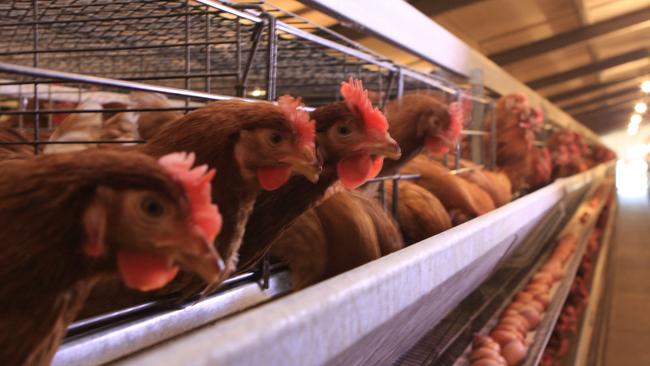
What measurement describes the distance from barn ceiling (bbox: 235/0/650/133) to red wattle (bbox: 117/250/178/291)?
2.58 feet

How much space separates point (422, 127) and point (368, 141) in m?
0.57

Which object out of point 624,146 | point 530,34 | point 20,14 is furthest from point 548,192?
point 624,146

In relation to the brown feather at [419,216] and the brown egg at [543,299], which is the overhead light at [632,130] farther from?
the brown feather at [419,216]

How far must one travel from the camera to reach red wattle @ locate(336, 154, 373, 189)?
0.90 m

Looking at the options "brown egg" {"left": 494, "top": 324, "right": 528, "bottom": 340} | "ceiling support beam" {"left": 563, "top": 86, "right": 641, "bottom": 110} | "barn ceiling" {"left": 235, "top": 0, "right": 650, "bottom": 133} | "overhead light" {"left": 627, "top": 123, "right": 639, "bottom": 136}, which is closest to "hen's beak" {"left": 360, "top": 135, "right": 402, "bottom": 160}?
"barn ceiling" {"left": 235, "top": 0, "right": 650, "bottom": 133}

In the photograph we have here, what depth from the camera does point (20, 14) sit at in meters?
1.44

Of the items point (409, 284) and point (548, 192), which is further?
point (548, 192)

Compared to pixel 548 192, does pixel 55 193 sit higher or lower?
higher

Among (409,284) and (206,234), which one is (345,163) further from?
(206,234)

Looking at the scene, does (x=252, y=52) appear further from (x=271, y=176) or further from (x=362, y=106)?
(x=271, y=176)

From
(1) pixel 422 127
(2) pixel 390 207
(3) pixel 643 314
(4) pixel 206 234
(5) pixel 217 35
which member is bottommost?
(3) pixel 643 314

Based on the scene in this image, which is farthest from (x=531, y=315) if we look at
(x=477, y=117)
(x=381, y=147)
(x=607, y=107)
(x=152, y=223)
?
(x=607, y=107)

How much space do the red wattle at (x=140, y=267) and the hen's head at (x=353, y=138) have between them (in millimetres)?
494

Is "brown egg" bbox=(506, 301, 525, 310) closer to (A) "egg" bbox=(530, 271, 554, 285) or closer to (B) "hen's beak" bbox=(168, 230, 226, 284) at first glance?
(A) "egg" bbox=(530, 271, 554, 285)
